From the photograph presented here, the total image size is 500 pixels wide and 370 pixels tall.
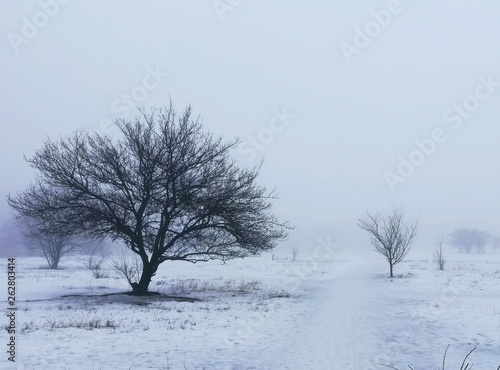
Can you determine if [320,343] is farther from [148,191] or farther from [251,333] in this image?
[148,191]

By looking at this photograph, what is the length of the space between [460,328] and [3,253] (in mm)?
111587

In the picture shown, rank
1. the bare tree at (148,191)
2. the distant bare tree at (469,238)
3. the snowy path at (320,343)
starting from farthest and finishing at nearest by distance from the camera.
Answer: the distant bare tree at (469,238) → the bare tree at (148,191) → the snowy path at (320,343)

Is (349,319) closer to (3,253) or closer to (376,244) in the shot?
(376,244)

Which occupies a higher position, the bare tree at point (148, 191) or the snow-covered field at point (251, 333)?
the bare tree at point (148, 191)

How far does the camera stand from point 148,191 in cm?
1717

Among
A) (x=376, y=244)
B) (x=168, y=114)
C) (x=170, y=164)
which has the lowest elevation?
(x=376, y=244)

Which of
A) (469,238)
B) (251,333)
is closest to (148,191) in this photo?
(251,333)

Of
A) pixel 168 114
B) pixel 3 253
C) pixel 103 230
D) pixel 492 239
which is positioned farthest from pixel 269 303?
pixel 492 239

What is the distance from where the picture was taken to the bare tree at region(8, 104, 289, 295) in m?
16.6

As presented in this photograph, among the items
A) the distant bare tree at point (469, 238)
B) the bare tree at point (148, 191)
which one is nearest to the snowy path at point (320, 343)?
the bare tree at point (148, 191)

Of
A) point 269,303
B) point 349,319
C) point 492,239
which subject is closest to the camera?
point 349,319

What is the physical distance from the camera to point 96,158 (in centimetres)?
1691

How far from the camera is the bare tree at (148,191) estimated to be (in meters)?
16.6

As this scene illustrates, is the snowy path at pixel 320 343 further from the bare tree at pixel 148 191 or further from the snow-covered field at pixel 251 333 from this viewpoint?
the bare tree at pixel 148 191
